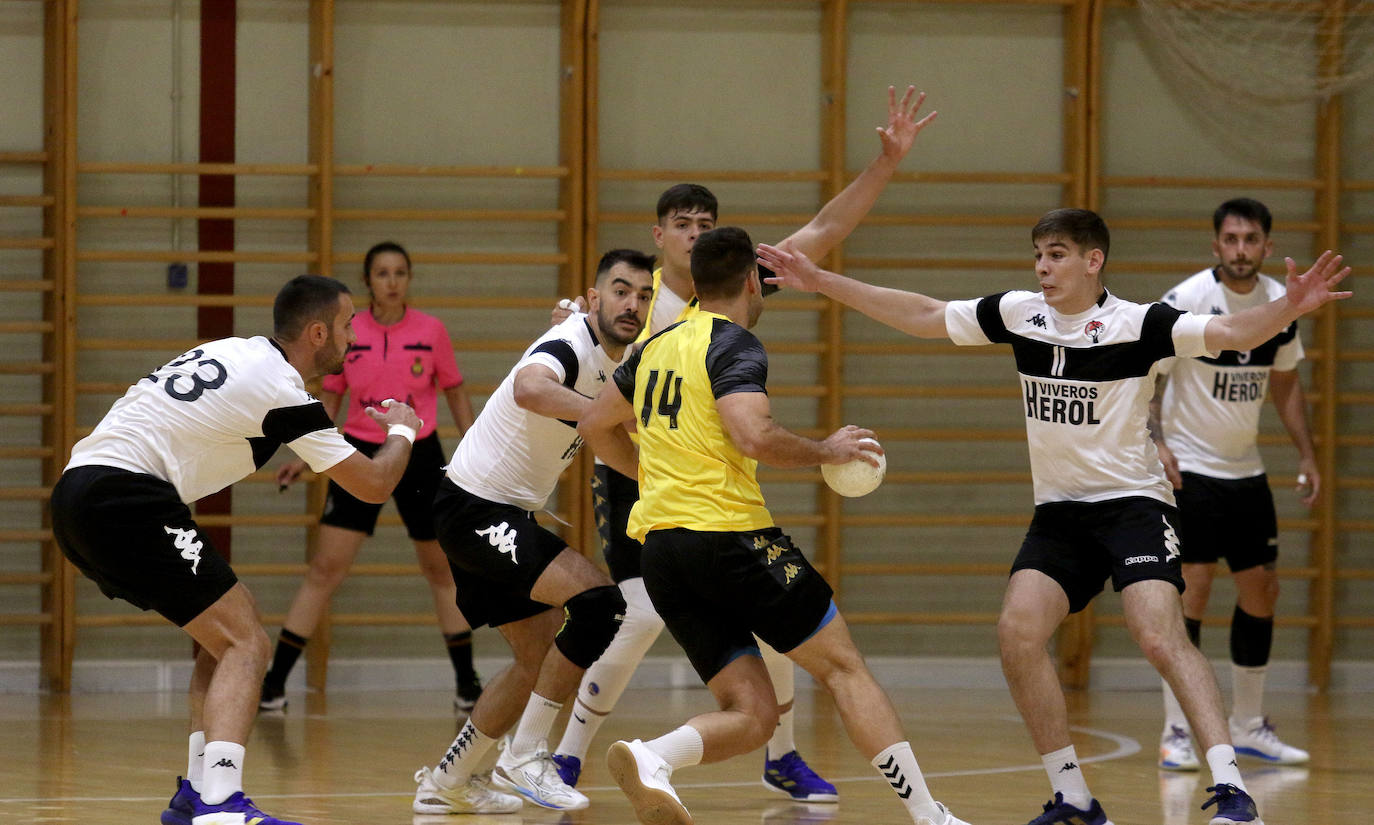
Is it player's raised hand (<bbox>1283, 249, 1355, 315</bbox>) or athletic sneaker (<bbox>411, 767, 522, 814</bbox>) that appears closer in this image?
player's raised hand (<bbox>1283, 249, 1355, 315</bbox>)

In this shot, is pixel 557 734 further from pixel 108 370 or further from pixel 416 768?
pixel 108 370

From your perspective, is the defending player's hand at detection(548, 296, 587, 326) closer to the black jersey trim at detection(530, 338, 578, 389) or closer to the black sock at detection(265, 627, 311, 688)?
the black jersey trim at detection(530, 338, 578, 389)

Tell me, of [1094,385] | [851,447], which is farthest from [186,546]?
[1094,385]

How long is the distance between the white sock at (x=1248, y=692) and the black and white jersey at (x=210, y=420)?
377cm

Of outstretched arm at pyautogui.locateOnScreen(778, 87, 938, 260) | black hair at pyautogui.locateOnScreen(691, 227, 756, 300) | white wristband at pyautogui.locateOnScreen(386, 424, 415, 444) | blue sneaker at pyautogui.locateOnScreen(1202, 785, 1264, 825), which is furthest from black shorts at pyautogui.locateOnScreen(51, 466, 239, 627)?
blue sneaker at pyautogui.locateOnScreen(1202, 785, 1264, 825)

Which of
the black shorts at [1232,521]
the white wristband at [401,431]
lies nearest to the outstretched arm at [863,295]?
the white wristband at [401,431]

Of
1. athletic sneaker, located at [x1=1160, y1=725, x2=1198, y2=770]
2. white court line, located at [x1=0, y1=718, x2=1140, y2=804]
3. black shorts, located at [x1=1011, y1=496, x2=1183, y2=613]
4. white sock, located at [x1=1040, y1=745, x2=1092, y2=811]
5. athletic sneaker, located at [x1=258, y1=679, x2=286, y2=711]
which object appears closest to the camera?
white sock, located at [x1=1040, y1=745, x2=1092, y2=811]

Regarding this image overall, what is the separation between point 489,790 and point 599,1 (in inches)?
191

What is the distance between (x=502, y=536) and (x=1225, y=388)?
3.06 metres

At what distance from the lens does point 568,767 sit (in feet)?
16.3

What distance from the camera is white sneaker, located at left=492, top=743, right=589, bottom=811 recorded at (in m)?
4.79

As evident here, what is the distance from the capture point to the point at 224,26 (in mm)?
8031

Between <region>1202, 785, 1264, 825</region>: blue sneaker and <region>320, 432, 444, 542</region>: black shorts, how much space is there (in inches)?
154

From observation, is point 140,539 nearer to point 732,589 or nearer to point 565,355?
point 565,355
